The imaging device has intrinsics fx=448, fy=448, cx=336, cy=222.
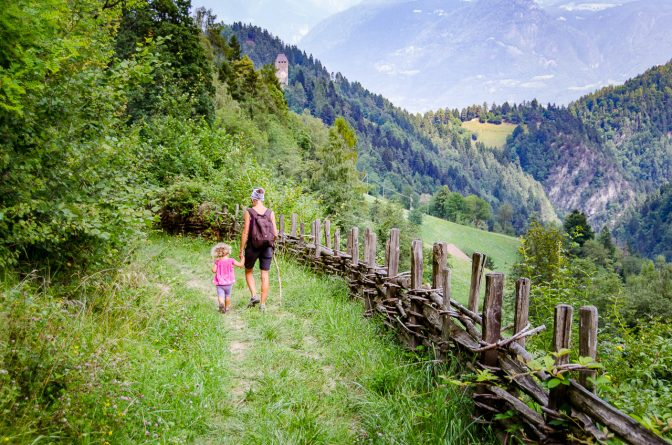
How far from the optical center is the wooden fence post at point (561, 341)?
8.25ft

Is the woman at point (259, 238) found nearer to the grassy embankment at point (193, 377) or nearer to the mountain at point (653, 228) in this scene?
the grassy embankment at point (193, 377)

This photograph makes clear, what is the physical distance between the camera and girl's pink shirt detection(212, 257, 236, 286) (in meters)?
6.48

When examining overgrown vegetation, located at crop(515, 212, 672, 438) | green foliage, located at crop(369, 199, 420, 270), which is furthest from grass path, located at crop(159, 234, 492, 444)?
green foliage, located at crop(369, 199, 420, 270)

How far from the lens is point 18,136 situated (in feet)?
13.0

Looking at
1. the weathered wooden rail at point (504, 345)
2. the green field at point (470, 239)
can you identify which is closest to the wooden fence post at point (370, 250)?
the weathered wooden rail at point (504, 345)

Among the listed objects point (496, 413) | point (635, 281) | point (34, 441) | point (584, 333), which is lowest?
point (635, 281)

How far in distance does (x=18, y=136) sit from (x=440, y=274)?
4008mm

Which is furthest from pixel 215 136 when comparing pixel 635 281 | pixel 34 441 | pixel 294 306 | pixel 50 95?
pixel 635 281

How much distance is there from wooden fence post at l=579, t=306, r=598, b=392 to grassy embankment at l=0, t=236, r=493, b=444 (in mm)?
960

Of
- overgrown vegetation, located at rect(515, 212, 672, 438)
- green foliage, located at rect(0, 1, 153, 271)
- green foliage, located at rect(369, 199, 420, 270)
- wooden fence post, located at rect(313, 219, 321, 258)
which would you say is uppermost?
green foliage, located at rect(0, 1, 153, 271)

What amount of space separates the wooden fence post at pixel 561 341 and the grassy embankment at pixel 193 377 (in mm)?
746

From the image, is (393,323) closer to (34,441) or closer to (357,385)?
(357,385)

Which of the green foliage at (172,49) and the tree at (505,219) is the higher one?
the green foliage at (172,49)

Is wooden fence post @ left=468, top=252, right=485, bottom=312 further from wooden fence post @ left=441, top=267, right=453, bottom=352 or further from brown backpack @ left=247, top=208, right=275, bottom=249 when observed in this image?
brown backpack @ left=247, top=208, right=275, bottom=249
